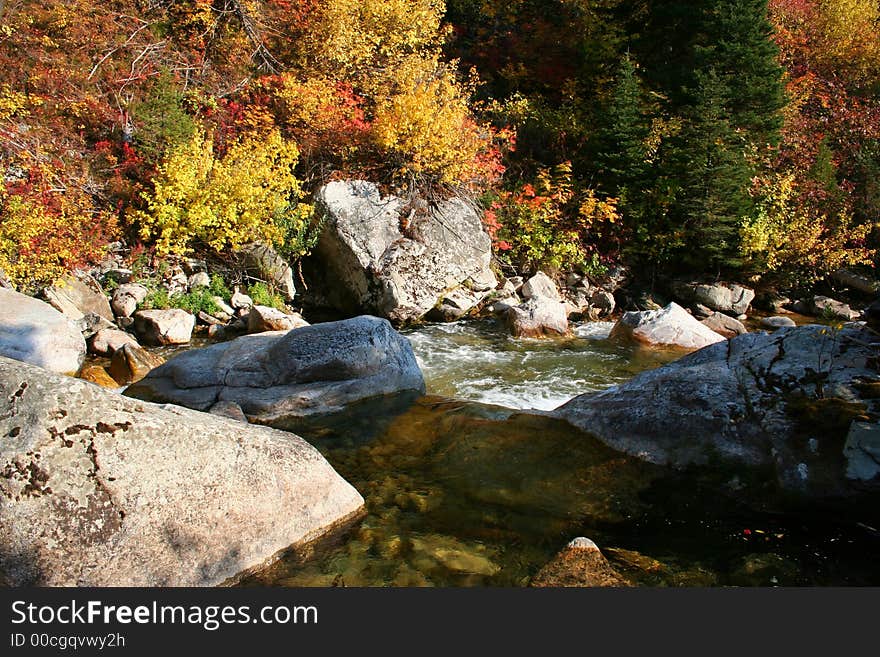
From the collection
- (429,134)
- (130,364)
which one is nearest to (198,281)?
(130,364)

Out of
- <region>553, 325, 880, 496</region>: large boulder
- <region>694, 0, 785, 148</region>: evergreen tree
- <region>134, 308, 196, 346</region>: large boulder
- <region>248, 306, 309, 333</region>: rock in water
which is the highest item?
<region>694, 0, 785, 148</region>: evergreen tree

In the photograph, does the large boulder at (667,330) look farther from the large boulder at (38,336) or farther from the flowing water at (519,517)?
the large boulder at (38,336)

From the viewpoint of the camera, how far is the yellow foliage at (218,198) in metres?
12.3

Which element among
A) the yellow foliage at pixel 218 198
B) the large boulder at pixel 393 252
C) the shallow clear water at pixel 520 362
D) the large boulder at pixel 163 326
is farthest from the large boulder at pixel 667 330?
the large boulder at pixel 163 326

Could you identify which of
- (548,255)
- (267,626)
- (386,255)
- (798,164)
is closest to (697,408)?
(267,626)

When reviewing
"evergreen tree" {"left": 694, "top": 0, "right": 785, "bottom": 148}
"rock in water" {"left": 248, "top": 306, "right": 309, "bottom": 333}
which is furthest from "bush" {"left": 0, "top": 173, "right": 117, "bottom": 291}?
"evergreen tree" {"left": 694, "top": 0, "right": 785, "bottom": 148}

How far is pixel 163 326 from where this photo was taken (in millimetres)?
10969

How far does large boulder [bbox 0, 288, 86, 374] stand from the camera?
8.40 metres

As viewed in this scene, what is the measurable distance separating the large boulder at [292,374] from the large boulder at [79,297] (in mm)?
4048

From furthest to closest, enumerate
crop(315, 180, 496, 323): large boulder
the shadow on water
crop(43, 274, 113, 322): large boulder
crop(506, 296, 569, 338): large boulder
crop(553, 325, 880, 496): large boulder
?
crop(315, 180, 496, 323): large boulder
crop(506, 296, 569, 338): large boulder
crop(43, 274, 113, 322): large boulder
crop(553, 325, 880, 496): large boulder
the shadow on water

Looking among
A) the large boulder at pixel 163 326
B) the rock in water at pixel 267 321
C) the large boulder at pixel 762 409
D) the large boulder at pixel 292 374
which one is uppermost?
the large boulder at pixel 762 409

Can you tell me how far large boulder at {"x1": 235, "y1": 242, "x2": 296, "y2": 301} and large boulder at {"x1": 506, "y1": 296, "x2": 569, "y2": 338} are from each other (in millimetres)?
5042

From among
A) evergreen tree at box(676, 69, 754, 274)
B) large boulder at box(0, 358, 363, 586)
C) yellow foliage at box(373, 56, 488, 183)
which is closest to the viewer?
large boulder at box(0, 358, 363, 586)

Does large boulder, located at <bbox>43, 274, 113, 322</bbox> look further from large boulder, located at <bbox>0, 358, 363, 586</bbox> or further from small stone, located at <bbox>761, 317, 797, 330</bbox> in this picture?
small stone, located at <bbox>761, 317, 797, 330</bbox>
